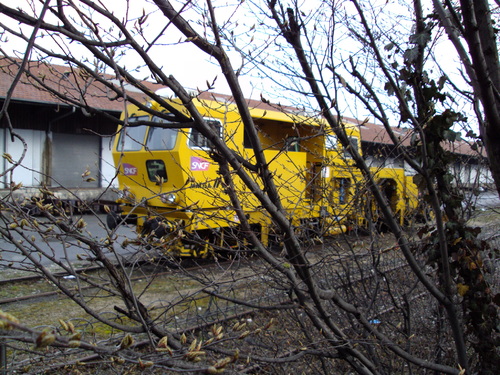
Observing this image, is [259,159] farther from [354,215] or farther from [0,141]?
[0,141]

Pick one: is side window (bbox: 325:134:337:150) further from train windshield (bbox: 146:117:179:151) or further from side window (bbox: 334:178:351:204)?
train windshield (bbox: 146:117:179:151)

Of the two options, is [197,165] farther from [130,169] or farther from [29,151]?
[29,151]

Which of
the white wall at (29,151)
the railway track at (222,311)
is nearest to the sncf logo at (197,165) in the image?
the railway track at (222,311)

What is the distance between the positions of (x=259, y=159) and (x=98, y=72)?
0.87 meters

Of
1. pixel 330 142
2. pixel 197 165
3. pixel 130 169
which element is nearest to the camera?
pixel 330 142

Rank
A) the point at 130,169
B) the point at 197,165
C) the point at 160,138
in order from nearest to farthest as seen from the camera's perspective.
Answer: the point at 197,165 < the point at 160,138 < the point at 130,169

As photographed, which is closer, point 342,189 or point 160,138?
point 342,189

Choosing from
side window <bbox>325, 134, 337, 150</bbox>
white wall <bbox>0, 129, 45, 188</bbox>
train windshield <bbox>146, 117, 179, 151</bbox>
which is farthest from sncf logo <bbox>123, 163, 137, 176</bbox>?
white wall <bbox>0, 129, 45, 188</bbox>

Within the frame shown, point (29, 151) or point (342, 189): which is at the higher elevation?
point (29, 151)

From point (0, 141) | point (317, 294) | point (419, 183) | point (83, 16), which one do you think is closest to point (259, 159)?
point (317, 294)

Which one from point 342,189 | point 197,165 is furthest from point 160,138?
point 342,189

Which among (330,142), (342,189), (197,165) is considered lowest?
(342,189)

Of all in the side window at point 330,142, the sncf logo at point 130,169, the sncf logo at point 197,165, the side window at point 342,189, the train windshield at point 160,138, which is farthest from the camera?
the sncf logo at point 130,169

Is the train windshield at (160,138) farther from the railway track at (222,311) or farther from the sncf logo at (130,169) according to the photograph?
the railway track at (222,311)
